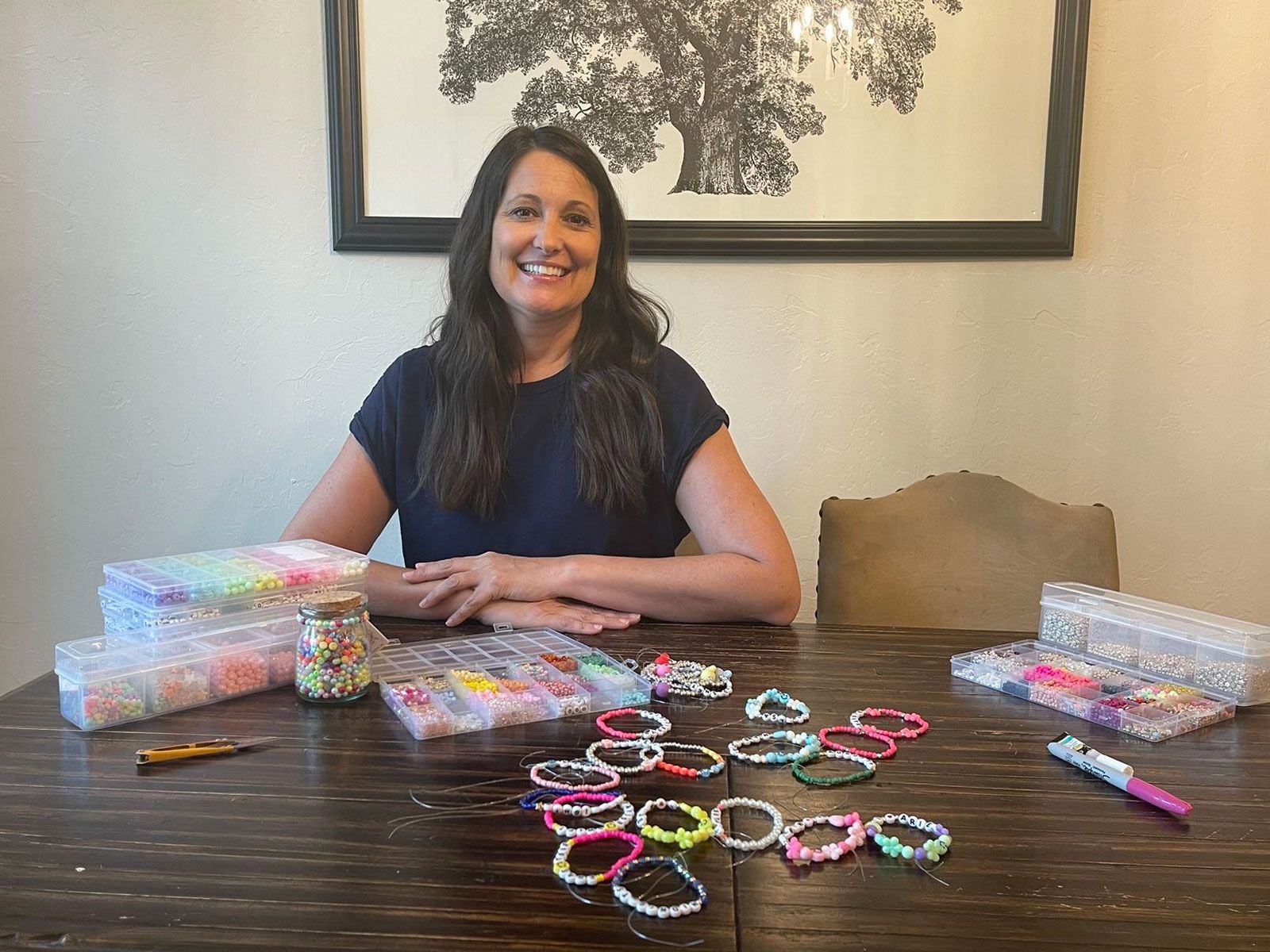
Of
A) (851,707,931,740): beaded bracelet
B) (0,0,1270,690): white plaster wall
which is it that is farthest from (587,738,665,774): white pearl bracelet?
(0,0,1270,690): white plaster wall

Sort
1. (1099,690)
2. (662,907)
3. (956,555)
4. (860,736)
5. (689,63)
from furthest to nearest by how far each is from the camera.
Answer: (689,63)
(956,555)
(1099,690)
(860,736)
(662,907)

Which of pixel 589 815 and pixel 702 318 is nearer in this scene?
pixel 589 815

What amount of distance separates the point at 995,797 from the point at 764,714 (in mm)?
269

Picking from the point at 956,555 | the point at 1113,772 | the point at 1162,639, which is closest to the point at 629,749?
the point at 1113,772

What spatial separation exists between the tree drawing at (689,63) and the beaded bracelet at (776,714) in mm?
1399

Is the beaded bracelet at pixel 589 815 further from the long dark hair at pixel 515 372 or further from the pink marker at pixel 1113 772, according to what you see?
the long dark hair at pixel 515 372

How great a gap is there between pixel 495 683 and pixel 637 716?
0.16m

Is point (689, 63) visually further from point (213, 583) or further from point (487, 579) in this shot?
point (213, 583)

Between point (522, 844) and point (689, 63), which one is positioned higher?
point (689, 63)

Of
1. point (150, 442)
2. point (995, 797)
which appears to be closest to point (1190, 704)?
point (995, 797)

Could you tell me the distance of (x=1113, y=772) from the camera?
925mm

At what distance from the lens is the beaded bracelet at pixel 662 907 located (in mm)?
692

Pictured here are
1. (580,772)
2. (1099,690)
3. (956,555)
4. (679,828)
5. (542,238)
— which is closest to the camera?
(679,828)

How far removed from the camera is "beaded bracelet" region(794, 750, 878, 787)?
2.99 feet
